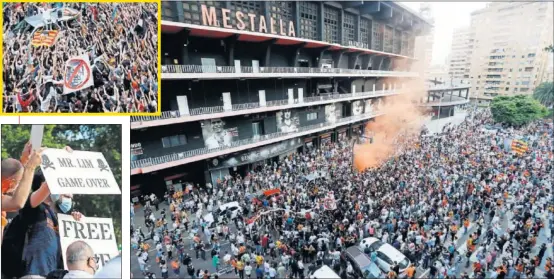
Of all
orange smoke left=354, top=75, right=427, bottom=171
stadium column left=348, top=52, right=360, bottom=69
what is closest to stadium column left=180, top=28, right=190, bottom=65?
stadium column left=348, top=52, right=360, bottom=69

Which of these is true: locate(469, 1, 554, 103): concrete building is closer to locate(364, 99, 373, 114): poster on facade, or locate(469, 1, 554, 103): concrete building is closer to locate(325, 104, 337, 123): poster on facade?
locate(364, 99, 373, 114): poster on facade

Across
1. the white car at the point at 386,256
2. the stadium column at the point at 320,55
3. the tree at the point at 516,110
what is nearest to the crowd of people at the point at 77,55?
the white car at the point at 386,256

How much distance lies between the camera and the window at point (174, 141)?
1434cm

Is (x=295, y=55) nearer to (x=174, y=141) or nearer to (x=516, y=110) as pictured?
(x=174, y=141)

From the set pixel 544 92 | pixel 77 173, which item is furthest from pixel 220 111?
pixel 544 92

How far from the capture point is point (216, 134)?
15945 millimetres

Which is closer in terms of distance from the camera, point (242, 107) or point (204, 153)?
point (204, 153)

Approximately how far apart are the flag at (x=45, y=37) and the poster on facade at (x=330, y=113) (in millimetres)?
19846

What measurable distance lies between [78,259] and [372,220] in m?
9.48

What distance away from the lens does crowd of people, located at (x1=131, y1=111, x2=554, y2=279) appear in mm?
8836

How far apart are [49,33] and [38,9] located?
470 millimetres

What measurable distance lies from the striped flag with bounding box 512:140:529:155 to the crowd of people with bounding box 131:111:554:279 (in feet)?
1.42

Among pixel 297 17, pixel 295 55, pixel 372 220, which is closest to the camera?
pixel 372 220

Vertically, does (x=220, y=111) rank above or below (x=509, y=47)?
below
